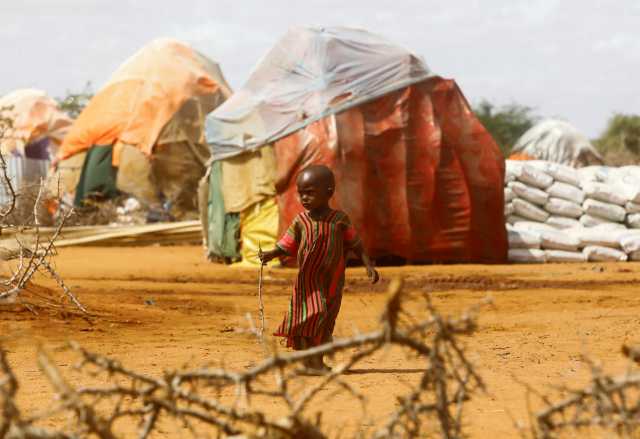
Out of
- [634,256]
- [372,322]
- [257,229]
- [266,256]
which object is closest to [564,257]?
[634,256]

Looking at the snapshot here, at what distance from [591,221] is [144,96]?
10.4 m

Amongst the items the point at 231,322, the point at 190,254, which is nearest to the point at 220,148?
the point at 190,254

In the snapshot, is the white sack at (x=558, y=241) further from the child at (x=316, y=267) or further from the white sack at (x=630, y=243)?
the child at (x=316, y=267)

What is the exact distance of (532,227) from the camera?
40.8ft

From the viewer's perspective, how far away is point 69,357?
488 centimetres

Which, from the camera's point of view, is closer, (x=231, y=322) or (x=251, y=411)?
(x=251, y=411)

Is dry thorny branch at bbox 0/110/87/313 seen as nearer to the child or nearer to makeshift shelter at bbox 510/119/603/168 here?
the child

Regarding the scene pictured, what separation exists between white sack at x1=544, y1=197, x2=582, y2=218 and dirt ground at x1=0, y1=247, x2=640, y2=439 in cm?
128

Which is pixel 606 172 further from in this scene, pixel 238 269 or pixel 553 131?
pixel 553 131

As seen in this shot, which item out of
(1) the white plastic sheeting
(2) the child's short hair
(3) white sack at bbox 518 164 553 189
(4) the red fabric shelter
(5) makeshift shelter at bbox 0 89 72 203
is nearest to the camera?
(2) the child's short hair

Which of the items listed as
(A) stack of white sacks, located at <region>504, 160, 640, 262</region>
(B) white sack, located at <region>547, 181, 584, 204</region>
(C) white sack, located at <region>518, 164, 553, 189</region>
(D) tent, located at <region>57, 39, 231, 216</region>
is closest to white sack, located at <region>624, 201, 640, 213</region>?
(A) stack of white sacks, located at <region>504, 160, 640, 262</region>

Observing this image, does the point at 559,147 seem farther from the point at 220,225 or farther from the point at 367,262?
the point at 367,262

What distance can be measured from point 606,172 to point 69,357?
→ 411 inches

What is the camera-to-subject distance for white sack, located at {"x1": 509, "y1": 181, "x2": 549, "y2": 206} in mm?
12695
